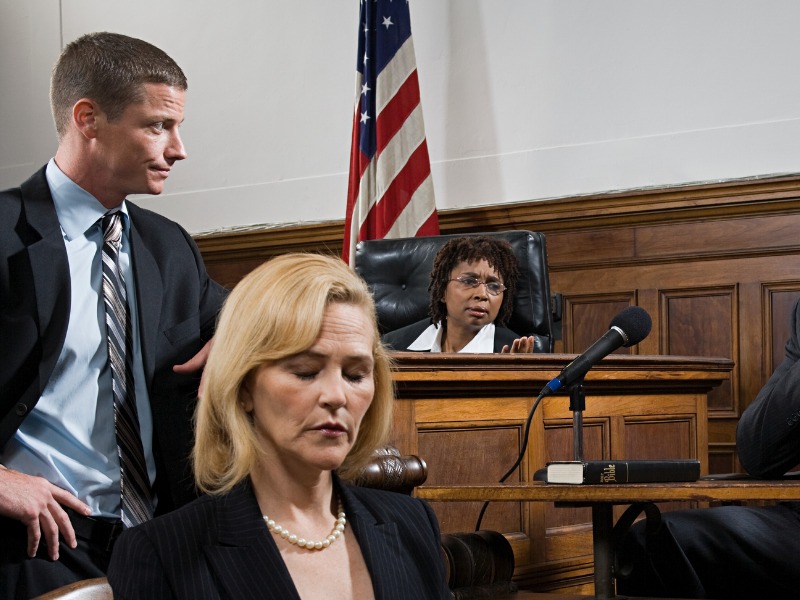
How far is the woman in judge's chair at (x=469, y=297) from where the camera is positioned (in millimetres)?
4258

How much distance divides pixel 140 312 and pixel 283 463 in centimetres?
65

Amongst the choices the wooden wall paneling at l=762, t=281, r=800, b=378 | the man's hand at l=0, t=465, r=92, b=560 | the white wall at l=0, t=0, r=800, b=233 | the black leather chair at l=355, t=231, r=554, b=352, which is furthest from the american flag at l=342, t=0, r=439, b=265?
the man's hand at l=0, t=465, r=92, b=560

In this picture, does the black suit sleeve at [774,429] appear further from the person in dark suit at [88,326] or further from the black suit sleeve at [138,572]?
the black suit sleeve at [138,572]

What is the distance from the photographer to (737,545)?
8.91 ft

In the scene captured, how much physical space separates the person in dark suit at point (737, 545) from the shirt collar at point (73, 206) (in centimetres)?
146

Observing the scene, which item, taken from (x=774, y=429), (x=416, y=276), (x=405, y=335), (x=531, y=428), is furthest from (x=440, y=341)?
(x=774, y=429)

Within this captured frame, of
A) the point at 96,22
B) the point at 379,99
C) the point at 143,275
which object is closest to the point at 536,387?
the point at 143,275

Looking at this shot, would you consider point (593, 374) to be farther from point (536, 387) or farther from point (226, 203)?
point (226, 203)

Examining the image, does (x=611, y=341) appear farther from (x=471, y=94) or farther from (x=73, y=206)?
(x=471, y=94)

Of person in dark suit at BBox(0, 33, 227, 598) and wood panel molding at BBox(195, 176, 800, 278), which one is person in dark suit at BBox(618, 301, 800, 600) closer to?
person in dark suit at BBox(0, 33, 227, 598)

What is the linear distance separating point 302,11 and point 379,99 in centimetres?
103

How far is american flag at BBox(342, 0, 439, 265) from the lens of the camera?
221 inches

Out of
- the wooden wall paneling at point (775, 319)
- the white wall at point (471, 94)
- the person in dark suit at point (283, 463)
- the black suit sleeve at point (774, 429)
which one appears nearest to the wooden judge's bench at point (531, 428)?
the black suit sleeve at point (774, 429)

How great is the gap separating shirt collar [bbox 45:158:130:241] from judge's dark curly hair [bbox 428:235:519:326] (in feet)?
7.78
